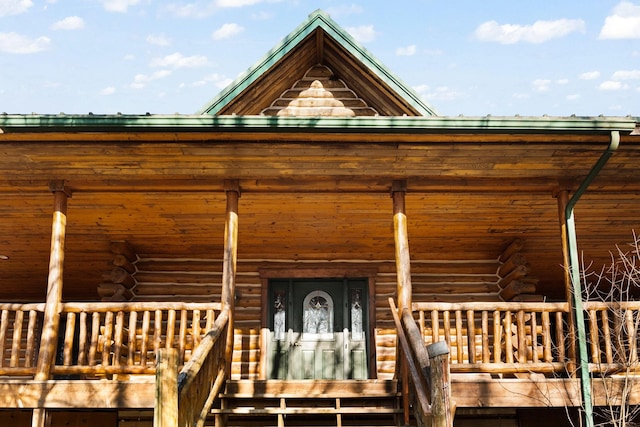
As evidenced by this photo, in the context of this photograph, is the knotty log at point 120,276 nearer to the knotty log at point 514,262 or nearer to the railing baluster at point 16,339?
the railing baluster at point 16,339

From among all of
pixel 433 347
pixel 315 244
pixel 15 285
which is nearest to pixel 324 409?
pixel 433 347

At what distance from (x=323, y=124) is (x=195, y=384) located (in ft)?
10.7

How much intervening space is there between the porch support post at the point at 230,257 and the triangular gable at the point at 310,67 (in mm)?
1635

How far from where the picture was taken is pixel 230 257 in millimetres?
9211

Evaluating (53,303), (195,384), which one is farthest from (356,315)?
(195,384)

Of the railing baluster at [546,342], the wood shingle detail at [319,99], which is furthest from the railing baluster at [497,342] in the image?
the wood shingle detail at [319,99]

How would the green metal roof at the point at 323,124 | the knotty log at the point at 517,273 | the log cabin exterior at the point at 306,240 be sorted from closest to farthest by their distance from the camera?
the green metal roof at the point at 323,124 → the log cabin exterior at the point at 306,240 → the knotty log at the point at 517,273

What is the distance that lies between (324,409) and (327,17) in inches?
237

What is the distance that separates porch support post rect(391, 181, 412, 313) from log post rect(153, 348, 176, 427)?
3.60 m

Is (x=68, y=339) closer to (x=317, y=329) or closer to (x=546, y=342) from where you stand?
(x=317, y=329)

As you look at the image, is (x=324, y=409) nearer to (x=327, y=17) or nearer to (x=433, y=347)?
(x=433, y=347)

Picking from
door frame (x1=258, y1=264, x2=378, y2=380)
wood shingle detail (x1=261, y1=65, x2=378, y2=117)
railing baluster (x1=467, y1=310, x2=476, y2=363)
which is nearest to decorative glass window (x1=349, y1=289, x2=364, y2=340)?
→ door frame (x1=258, y1=264, x2=378, y2=380)

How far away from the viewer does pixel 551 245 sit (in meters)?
12.8

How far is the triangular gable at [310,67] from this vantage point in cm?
1080
